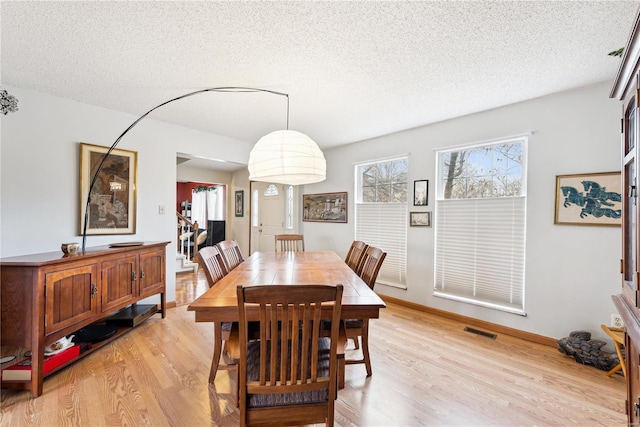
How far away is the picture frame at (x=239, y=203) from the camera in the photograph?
21.9 feet

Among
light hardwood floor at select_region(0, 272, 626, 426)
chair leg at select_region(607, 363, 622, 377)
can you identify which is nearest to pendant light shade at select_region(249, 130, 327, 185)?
light hardwood floor at select_region(0, 272, 626, 426)

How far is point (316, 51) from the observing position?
1873 millimetres

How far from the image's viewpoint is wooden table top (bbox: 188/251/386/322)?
4.45 ft

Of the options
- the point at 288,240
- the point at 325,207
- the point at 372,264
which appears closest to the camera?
the point at 372,264

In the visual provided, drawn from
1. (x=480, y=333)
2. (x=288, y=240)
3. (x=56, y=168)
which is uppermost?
(x=56, y=168)

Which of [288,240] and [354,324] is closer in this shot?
[354,324]

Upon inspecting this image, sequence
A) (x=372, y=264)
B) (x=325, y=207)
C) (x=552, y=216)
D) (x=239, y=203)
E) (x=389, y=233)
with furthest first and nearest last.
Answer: (x=239, y=203)
(x=325, y=207)
(x=389, y=233)
(x=552, y=216)
(x=372, y=264)

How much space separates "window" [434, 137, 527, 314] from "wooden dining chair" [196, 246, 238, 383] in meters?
2.61

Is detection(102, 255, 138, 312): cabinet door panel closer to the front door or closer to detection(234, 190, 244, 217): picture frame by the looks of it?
the front door

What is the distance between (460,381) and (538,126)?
248 centimetres

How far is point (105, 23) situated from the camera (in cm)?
162

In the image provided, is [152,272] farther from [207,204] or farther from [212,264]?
[207,204]

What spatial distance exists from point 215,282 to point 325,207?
297 cm

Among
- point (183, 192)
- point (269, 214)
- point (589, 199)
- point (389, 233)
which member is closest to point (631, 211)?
point (589, 199)
